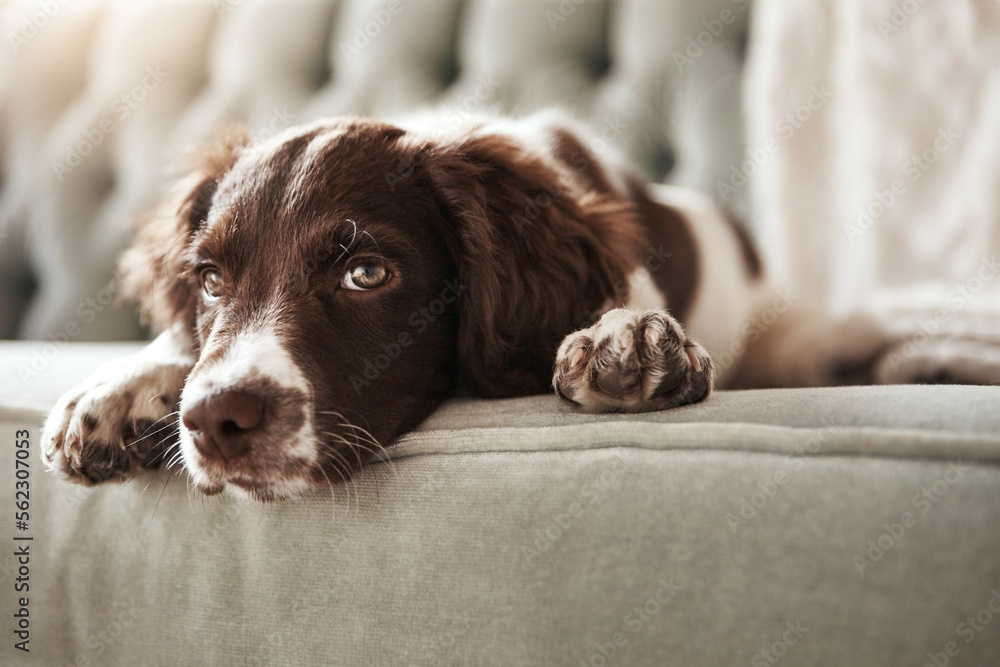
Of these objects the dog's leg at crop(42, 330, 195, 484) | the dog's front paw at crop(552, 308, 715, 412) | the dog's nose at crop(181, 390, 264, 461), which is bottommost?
the dog's leg at crop(42, 330, 195, 484)

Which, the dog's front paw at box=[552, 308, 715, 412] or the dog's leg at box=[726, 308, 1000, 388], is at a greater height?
the dog's front paw at box=[552, 308, 715, 412]

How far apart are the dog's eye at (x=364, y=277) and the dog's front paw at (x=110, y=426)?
41 cm

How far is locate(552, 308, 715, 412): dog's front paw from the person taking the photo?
43.9 inches

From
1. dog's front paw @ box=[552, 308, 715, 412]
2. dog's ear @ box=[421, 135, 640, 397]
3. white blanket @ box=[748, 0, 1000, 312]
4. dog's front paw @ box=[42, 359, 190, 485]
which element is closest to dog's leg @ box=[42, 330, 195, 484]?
dog's front paw @ box=[42, 359, 190, 485]

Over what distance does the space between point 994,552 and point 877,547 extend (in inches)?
4.2

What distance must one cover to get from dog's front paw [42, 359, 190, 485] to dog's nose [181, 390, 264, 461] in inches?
7.3

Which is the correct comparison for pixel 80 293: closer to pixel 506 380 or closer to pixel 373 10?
pixel 373 10

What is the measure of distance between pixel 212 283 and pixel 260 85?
2.01 m

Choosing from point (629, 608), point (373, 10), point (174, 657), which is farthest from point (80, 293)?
point (629, 608)

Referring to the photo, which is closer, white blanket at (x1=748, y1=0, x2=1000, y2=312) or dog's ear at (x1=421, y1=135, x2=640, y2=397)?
dog's ear at (x1=421, y1=135, x2=640, y2=397)

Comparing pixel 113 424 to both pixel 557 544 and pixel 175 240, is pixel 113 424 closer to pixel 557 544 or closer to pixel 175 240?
pixel 175 240

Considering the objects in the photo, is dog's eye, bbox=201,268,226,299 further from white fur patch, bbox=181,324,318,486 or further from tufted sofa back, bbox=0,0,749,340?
tufted sofa back, bbox=0,0,749,340

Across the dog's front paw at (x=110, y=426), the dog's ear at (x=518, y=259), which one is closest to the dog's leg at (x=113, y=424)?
the dog's front paw at (x=110, y=426)

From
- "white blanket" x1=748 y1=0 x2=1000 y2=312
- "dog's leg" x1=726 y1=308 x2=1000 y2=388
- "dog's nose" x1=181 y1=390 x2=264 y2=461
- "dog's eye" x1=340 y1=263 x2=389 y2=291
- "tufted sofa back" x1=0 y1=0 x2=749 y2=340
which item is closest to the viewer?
"dog's nose" x1=181 y1=390 x2=264 y2=461
